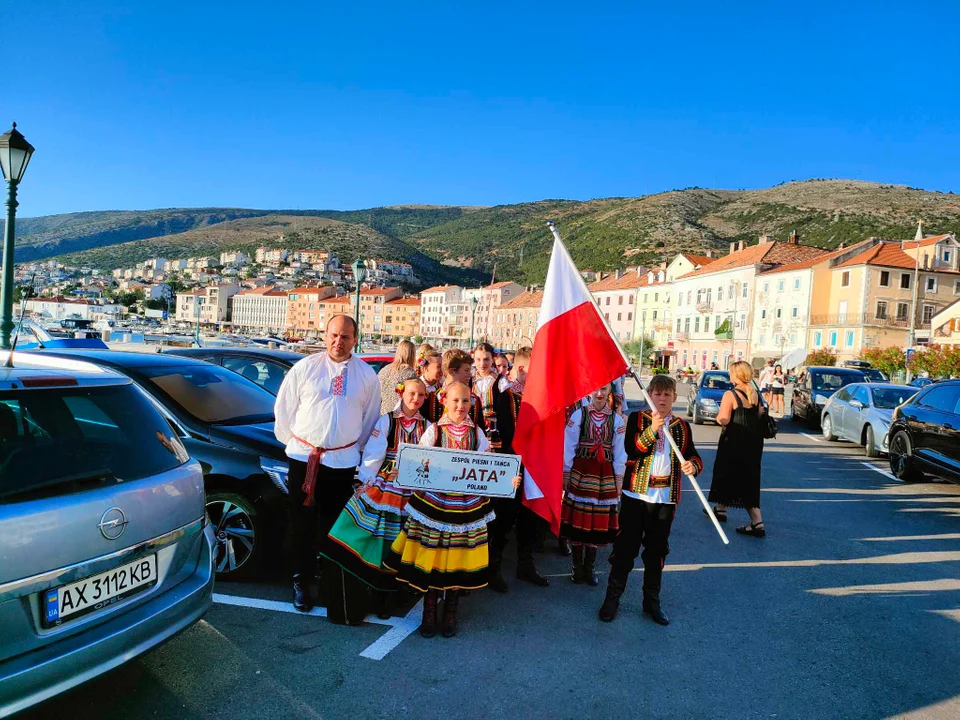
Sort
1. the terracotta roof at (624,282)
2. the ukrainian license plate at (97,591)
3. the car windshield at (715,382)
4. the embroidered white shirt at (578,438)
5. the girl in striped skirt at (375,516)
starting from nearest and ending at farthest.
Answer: the ukrainian license plate at (97,591), the girl in striped skirt at (375,516), the embroidered white shirt at (578,438), the car windshield at (715,382), the terracotta roof at (624,282)

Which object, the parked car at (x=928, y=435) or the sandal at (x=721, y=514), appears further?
the parked car at (x=928, y=435)

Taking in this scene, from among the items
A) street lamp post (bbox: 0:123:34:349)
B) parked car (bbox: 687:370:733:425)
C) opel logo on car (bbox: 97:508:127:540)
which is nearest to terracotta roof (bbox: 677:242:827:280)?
parked car (bbox: 687:370:733:425)

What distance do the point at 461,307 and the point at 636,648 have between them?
151 metres

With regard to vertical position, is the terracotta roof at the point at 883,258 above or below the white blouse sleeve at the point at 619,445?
above

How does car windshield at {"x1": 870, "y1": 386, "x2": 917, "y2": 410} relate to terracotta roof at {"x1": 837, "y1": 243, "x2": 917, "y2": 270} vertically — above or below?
below

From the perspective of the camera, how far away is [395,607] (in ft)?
15.6

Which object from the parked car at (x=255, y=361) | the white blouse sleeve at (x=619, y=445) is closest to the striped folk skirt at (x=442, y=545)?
the white blouse sleeve at (x=619, y=445)

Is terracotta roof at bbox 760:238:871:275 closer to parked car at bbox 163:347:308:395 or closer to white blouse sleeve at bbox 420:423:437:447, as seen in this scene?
parked car at bbox 163:347:308:395

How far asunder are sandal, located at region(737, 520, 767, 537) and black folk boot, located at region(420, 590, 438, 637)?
4293 mm

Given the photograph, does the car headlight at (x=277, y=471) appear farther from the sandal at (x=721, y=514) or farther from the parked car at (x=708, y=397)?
the parked car at (x=708, y=397)

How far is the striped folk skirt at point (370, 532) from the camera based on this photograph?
434cm

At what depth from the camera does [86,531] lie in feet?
9.20

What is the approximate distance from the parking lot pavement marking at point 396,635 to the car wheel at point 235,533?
1224 mm

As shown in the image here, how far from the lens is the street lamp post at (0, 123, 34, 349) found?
912 centimetres
